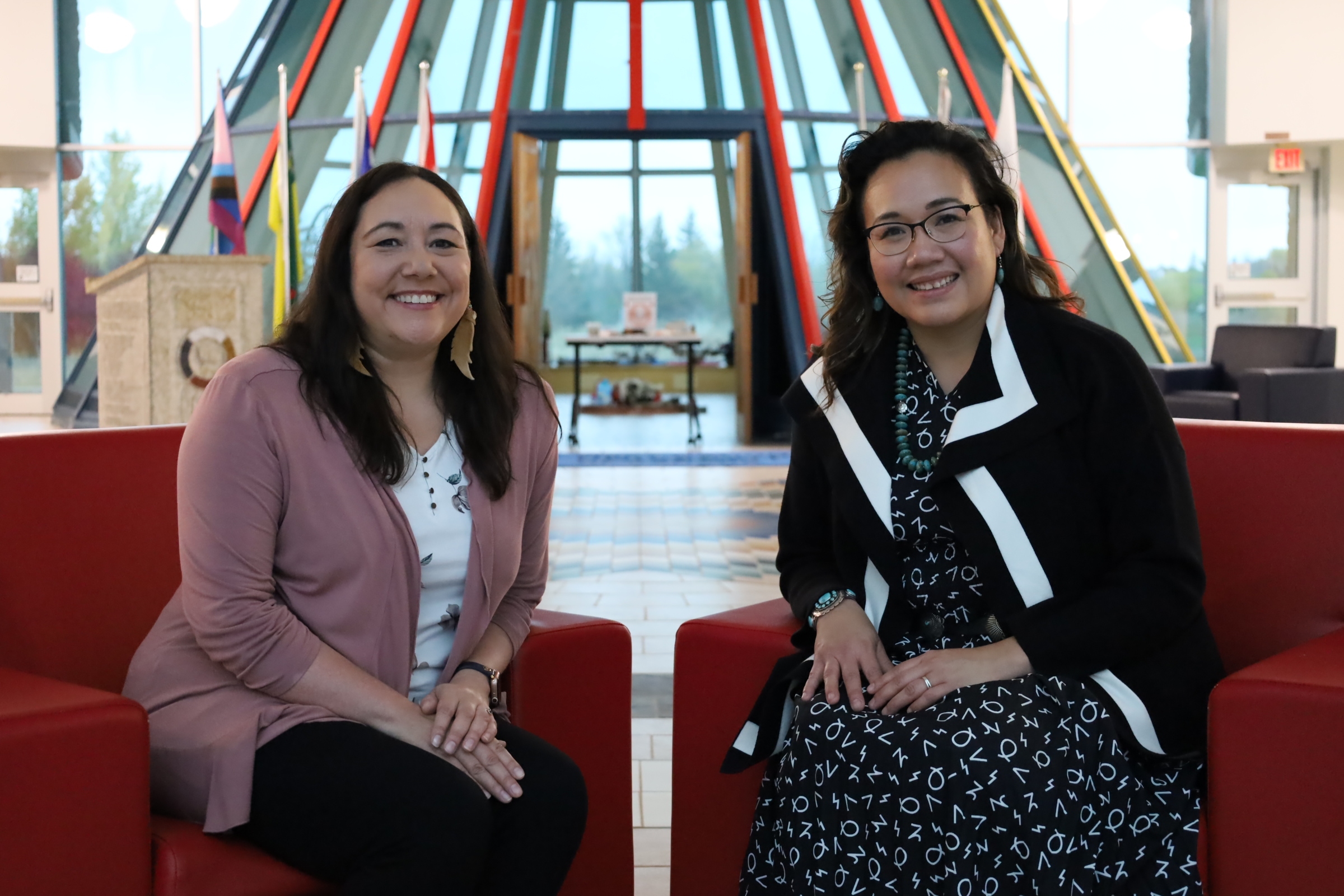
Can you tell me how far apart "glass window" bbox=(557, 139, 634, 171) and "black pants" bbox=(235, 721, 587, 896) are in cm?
1554

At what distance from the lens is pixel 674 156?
16.6 m

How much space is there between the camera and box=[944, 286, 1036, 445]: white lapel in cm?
160

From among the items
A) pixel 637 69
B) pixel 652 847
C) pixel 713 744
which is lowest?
pixel 652 847

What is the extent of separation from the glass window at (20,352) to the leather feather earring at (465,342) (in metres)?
11.6

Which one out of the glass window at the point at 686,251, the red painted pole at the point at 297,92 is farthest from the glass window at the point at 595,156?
the red painted pole at the point at 297,92

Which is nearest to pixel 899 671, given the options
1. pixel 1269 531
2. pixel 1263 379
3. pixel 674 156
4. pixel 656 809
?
pixel 1269 531

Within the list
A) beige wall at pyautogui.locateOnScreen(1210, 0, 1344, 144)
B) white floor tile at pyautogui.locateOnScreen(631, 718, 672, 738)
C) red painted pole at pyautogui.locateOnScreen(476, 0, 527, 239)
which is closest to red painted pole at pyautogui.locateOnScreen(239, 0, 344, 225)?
red painted pole at pyautogui.locateOnScreen(476, 0, 527, 239)

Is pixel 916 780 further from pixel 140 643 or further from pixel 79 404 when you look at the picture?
pixel 79 404

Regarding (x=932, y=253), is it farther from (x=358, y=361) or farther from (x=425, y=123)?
(x=425, y=123)

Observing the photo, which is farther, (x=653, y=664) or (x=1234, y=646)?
(x=653, y=664)

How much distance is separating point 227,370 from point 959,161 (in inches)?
42.5

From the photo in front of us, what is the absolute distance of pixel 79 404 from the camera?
10.8 m

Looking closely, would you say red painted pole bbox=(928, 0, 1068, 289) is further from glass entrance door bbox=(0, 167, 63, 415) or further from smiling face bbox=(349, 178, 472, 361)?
smiling face bbox=(349, 178, 472, 361)

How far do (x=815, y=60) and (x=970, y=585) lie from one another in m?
10.0
